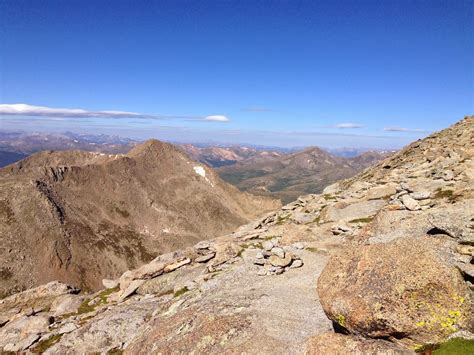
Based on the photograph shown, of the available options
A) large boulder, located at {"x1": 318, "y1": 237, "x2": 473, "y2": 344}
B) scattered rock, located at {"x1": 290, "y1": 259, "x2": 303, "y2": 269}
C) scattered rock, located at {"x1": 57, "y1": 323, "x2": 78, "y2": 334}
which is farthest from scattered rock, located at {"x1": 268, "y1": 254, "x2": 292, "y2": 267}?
scattered rock, located at {"x1": 57, "y1": 323, "x2": 78, "y2": 334}

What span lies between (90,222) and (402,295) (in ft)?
515

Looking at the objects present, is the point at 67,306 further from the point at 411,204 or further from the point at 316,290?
the point at 411,204

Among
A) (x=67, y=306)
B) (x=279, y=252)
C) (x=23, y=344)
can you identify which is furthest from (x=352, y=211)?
(x=23, y=344)

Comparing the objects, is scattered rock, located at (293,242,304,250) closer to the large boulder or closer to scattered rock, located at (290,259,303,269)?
scattered rock, located at (290,259,303,269)

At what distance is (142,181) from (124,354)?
602 feet

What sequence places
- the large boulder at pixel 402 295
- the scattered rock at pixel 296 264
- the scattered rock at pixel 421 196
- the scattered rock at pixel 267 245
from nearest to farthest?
the large boulder at pixel 402 295 < the scattered rock at pixel 296 264 < the scattered rock at pixel 421 196 < the scattered rock at pixel 267 245

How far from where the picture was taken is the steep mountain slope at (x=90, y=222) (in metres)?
119

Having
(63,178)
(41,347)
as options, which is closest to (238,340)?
(41,347)

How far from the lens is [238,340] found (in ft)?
59.2

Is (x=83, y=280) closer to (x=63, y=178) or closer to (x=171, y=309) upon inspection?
(x=63, y=178)

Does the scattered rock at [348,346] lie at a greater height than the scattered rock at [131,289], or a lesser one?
greater

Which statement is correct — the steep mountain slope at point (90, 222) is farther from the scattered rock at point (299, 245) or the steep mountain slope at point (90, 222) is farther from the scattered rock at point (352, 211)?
the scattered rock at point (299, 245)

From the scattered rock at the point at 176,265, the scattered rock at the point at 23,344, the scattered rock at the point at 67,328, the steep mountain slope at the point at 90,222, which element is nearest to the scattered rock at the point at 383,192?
the scattered rock at the point at 176,265

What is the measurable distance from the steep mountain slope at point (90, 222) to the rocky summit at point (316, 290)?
3063 inches
